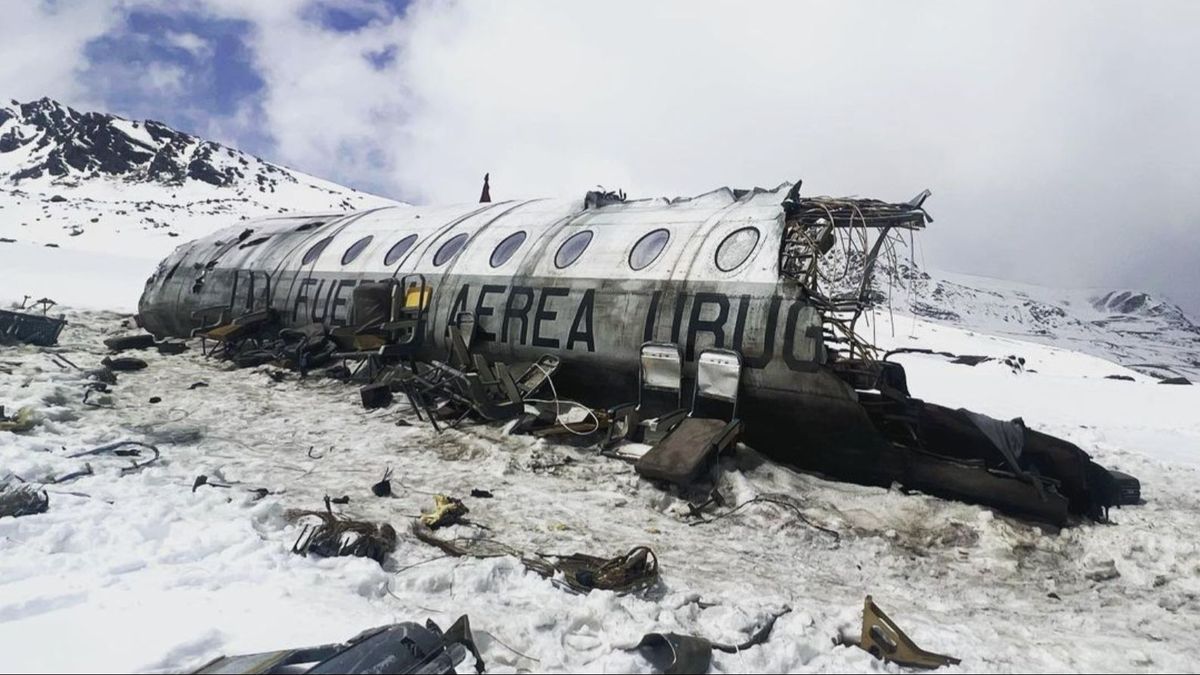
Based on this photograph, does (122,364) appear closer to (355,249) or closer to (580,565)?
(355,249)

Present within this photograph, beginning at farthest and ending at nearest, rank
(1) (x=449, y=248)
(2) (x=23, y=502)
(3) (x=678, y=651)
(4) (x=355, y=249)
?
(4) (x=355, y=249) → (1) (x=449, y=248) → (2) (x=23, y=502) → (3) (x=678, y=651)

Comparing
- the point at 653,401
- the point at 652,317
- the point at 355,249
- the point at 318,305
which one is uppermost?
the point at 355,249

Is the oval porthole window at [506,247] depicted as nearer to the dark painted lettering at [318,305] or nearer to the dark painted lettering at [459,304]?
the dark painted lettering at [459,304]

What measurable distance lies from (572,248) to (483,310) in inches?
92.7

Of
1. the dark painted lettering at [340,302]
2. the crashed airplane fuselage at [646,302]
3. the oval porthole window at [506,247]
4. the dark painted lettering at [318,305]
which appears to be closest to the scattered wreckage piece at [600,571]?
the crashed airplane fuselage at [646,302]

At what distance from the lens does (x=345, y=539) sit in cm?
617

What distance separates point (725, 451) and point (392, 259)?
432 inches

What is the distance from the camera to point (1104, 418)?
17953mm

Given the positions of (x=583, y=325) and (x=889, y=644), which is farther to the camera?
(x=583, y=325)

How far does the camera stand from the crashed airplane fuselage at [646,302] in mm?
9344

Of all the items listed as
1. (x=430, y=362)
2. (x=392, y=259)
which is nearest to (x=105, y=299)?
(x=392, y=259)

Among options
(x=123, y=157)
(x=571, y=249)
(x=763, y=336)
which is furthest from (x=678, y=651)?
(x=123, y=157)

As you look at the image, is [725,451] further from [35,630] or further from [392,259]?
[392,259]

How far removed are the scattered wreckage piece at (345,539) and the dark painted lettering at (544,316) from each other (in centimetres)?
624
